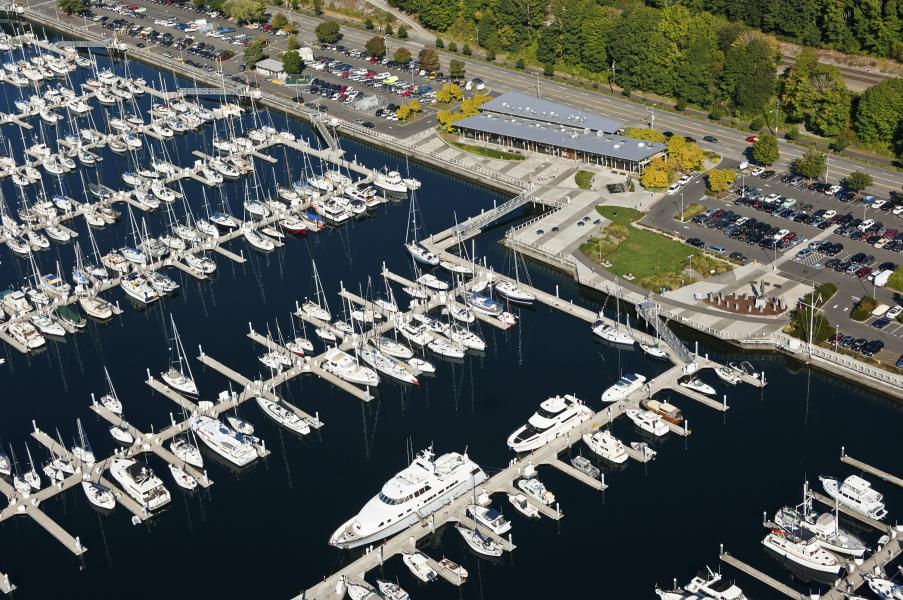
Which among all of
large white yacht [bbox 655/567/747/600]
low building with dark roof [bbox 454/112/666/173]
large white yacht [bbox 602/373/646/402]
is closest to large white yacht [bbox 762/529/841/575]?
large white yacht [bbox 655/567/747/600]

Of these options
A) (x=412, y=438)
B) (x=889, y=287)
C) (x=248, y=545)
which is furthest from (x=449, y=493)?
(x=889, y=287)

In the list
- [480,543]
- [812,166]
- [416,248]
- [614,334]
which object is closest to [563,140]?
[416,248]

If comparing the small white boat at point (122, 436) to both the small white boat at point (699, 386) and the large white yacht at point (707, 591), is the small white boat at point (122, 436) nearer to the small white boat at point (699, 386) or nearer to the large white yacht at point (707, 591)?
the large white yacht at point (707, 591)

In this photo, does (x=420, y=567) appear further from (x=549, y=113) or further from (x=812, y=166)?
(x=549, y=113)

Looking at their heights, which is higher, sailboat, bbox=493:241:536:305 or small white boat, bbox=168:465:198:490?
sailboat, bbox=493:241:536:305

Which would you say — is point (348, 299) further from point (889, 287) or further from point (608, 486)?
point (889, 287)

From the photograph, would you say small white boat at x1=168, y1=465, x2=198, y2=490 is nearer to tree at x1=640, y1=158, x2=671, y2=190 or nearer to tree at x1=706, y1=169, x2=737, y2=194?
tree at x1=640, y1=158, x2=671, y2=190
